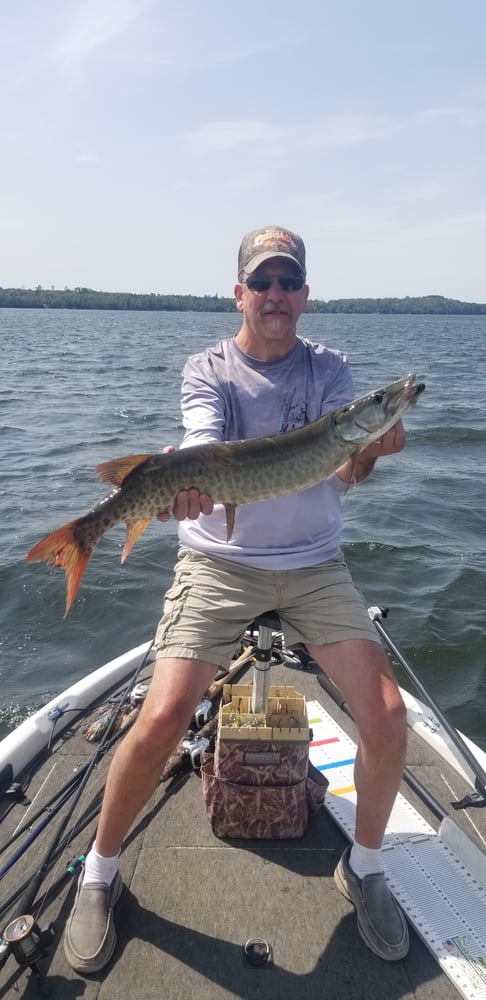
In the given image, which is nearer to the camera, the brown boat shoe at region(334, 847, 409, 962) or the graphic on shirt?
the brown boat shoe at region(334, 847, 409, 962)

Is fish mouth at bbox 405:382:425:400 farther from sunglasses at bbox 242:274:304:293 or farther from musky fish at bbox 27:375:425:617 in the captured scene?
sunglasses at bbox 242:274:304:293

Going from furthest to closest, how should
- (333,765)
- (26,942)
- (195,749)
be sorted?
(333,765)
(195,749)
(26,942)

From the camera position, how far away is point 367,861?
3039 millimetres

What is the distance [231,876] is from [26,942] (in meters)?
0.98

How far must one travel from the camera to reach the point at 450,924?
9.82 feet

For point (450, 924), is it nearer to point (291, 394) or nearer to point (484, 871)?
point (484, 871)

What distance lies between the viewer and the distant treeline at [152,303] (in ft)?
508

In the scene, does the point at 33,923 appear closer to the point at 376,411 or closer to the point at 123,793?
the point at 123,793

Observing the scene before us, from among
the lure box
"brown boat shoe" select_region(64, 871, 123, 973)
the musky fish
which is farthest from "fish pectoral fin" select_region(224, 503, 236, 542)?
"brown boat shoe" select_region(64, 871, 123, 973)

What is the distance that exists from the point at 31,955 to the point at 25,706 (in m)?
3.59

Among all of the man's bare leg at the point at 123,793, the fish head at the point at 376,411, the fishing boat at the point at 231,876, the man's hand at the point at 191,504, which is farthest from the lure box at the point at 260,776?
the fish head at the point at 376,411

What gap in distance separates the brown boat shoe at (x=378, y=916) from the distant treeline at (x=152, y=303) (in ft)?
484

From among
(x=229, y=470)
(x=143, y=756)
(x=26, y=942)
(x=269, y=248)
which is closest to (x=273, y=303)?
(x=269, y=248)

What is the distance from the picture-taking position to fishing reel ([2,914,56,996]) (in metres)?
2.62
